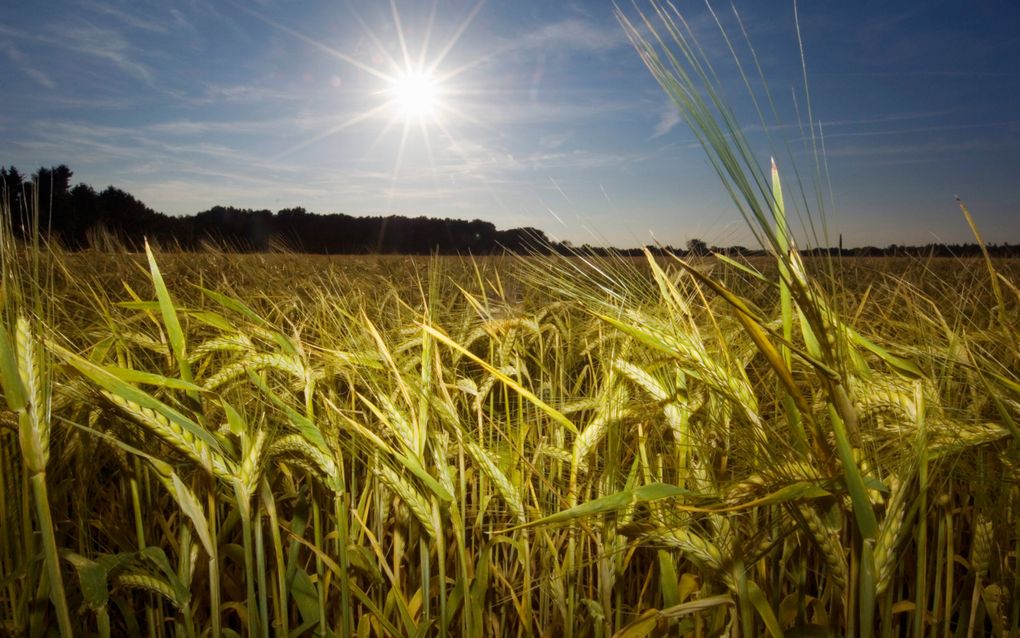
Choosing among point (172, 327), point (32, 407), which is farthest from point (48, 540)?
point (172, 327)

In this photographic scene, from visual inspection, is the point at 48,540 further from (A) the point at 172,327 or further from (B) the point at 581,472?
(B) the point at 581,472

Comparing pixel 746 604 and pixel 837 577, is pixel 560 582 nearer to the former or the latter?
pixel 746 604

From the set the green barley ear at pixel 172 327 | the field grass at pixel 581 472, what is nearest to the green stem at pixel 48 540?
the field grass at pixel 581 472

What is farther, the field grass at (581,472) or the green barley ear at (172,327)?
the green barley ear at (172,327)

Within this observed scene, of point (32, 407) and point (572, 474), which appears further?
point (572, 474)

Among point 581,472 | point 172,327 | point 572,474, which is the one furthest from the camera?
point 581,472

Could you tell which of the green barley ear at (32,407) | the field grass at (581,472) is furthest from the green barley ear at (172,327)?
the green barley ear at (32,407)

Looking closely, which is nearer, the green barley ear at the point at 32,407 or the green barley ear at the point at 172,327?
the green barley ear at the point at 32,407

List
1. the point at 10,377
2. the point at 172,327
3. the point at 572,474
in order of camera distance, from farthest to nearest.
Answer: the point at 572,474, the point at 172,327, the point at 10,377

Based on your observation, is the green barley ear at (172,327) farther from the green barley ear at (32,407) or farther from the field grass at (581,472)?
the green barley ear at (32,407)

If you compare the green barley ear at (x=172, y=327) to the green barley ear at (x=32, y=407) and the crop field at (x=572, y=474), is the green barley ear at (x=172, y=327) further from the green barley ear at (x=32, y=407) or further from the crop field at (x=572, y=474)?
the green barley ear at (x=32, y=407)

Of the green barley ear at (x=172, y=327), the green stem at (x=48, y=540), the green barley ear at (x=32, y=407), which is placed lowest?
the green stem at (x=48, y=540)

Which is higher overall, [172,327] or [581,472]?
[172,327]

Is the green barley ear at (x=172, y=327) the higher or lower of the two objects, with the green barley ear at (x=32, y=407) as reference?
higher
